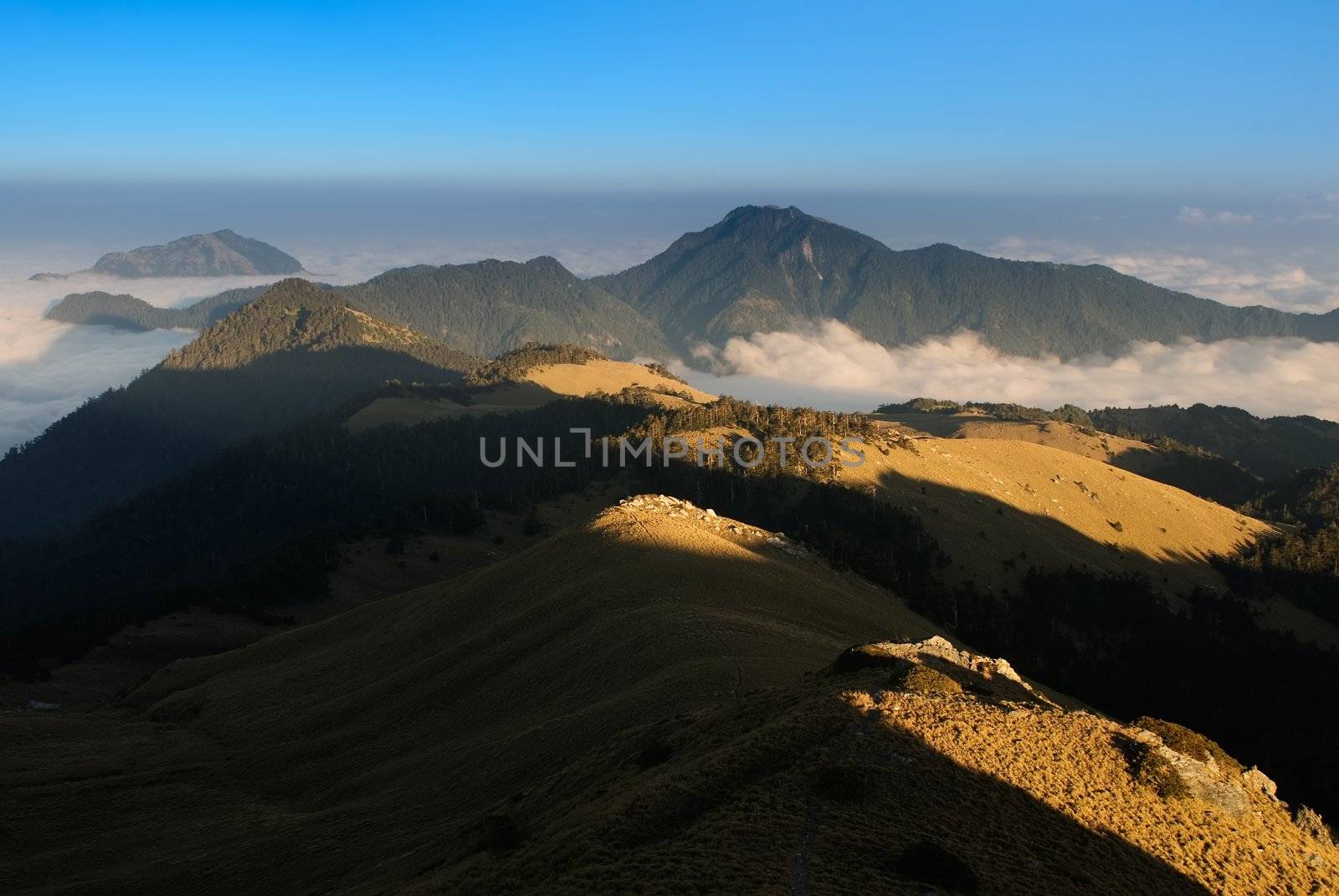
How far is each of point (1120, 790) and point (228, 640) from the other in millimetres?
121361

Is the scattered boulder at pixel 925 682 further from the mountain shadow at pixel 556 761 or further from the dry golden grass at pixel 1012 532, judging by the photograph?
the dry golden grass at pixel 1012 532

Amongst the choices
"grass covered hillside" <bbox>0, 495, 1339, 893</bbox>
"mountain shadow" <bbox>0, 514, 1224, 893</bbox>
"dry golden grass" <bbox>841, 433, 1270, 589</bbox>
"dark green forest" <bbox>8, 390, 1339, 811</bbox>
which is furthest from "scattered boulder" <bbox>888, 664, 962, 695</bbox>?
"dry golden grass" <bbox>841, 433, 1270, 589</bbox>

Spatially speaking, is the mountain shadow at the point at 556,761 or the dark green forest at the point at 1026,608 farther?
the dark green forest at the point at 1026,608

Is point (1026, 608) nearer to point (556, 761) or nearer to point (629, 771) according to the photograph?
point (556, 761)

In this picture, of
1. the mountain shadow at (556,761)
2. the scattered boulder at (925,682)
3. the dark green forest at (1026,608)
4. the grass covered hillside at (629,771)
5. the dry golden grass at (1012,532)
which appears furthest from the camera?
the dry golden grass at (1012,532)

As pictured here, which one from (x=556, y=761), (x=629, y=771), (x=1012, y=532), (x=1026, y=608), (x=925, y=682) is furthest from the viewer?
(x=1012, y=532)

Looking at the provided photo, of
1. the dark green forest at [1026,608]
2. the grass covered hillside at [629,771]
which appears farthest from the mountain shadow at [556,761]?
the dark green forest at [1026,608]

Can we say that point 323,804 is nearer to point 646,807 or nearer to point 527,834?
point 527,834

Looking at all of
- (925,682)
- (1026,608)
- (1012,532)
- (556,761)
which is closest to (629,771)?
(556,761)

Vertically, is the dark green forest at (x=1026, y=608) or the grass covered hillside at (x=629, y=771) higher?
the grass covered hillside at (x=629, y=771)

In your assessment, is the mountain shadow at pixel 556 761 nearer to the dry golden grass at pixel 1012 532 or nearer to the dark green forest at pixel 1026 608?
the dark green forest at pixel 1026 608

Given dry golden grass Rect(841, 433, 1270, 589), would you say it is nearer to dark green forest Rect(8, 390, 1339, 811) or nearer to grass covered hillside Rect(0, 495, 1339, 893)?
dark green forest Rect(8, 390, 1339, 811)

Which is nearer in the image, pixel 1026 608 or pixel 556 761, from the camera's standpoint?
pixel 556 761

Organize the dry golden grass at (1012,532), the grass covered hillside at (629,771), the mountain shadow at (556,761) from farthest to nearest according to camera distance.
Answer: the dry golden grass at (1012,532) → the grass covered hillside at (629,771) → the mountain shadow at (556,761)
